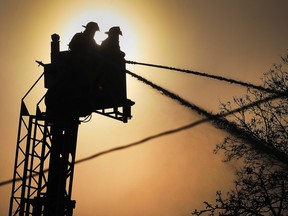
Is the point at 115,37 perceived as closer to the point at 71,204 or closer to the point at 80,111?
the point at 80,111

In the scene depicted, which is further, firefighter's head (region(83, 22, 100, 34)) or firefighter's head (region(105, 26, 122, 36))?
firefighter's head (region(105, 26, 122, 36))

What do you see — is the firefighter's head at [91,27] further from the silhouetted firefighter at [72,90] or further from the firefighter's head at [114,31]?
the firefighter's head at [114,31]

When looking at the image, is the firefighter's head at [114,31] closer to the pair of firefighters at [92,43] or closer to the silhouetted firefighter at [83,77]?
the pair of firefighters at [92,43]

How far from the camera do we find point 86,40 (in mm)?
9023

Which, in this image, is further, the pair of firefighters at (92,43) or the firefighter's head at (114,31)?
the firefighter's head at (114,31)

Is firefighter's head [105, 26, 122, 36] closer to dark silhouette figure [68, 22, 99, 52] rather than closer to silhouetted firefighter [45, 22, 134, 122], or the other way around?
silhouetted firefighter [45, 22, 134, 122]

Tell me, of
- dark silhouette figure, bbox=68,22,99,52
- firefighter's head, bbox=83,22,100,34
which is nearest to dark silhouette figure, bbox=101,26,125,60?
dark silhouette figure, bbox=68,22,99,52

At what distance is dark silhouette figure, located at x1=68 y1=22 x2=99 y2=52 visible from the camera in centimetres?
902

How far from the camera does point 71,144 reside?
30.0 feet

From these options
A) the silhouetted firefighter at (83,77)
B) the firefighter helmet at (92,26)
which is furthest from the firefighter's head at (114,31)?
the firefighter helmet at (92,26)

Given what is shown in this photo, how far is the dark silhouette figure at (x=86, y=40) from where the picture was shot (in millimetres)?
9016

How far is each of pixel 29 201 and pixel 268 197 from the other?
11351mm

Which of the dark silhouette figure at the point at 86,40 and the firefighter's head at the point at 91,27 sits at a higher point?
the firefighter's head at the point at 91,27

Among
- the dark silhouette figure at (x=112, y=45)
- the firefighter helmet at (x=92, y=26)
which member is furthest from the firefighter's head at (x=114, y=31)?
the firefighter helmet at (x=92, y=26)
